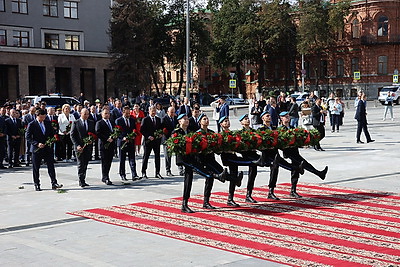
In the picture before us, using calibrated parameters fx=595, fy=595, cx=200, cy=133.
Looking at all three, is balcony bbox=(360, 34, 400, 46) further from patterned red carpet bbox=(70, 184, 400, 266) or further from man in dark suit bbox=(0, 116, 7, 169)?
patterned red carpet bbox=(70, 184, 400, 266)

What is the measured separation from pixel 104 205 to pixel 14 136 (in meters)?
8.06

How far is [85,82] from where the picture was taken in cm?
5600

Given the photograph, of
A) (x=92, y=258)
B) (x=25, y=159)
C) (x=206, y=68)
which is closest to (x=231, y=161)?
(x=92, y=258)

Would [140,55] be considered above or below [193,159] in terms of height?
above

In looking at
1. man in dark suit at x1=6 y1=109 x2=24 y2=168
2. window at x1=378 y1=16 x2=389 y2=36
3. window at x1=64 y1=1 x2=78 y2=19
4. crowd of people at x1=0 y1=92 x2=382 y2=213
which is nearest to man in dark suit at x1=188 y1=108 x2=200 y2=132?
crowd of people at x1=0 y1=92 x2=382 y2=213

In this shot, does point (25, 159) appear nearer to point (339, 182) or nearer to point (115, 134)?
point (115, 134)

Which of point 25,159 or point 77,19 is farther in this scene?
point 77,19

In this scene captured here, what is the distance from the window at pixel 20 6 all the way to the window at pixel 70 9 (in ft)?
12.1

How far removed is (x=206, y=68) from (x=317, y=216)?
262 ft

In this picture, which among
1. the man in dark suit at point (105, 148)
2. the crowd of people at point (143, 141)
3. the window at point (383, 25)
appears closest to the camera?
the crowd of people at point (143, 141)

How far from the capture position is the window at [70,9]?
179 ft

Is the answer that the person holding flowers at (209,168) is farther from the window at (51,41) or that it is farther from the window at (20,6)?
the window at (20,6)

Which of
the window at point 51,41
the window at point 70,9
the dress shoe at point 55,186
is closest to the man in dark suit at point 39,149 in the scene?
the dress shoe at point 55,186

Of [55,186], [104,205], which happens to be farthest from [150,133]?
[104,205]
